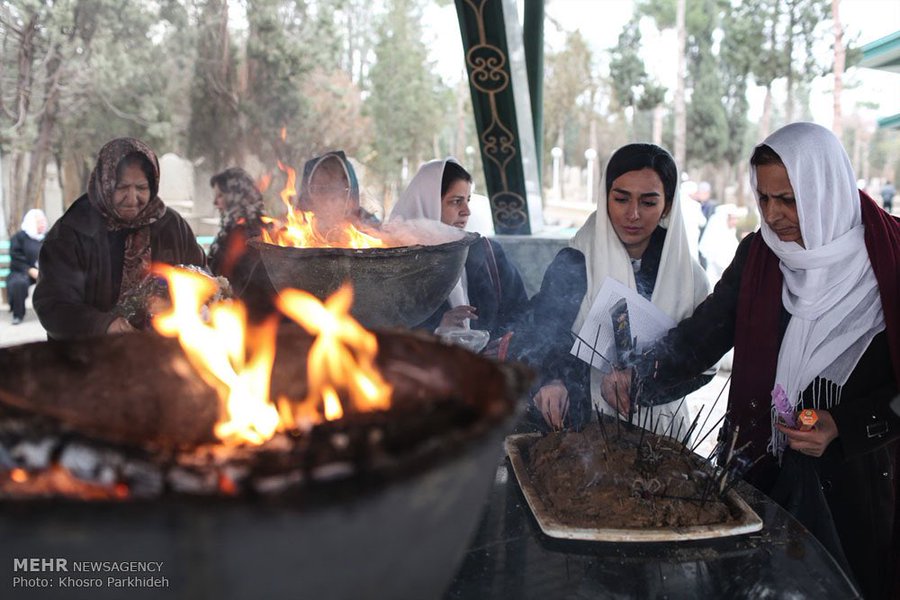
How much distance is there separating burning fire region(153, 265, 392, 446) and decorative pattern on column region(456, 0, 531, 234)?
3946mm

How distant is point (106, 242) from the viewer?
3.19m

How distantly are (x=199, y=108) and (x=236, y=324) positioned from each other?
18838mm

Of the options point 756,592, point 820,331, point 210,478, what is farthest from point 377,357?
point 820,331

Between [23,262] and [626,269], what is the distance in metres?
10.4

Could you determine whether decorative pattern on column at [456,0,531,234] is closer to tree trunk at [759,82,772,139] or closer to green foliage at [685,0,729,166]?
tree trunk at [759,82,772,139]

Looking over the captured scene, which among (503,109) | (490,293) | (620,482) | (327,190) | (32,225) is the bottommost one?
(620,482)

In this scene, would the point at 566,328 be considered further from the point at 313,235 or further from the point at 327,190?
the point at 327,190

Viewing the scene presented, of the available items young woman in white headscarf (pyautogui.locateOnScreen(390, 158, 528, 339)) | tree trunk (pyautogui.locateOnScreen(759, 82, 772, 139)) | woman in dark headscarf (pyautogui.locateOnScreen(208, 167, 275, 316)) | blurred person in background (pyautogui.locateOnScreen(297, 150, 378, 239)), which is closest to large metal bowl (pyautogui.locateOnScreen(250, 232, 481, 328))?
young woman in white headscarf (pyautogui.locateOnScreen(390, 158, 528, 339))

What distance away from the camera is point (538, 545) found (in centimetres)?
163

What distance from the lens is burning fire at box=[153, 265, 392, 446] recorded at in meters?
1.14

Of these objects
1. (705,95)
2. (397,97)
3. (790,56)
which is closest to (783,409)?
(397,97)

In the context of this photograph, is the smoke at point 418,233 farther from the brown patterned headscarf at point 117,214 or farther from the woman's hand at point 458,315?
the brown patterned headscarf at point 117,214

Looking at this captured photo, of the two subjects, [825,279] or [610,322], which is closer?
[825,279]

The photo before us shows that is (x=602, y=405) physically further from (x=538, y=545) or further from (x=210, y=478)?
(x=210, y=478)
